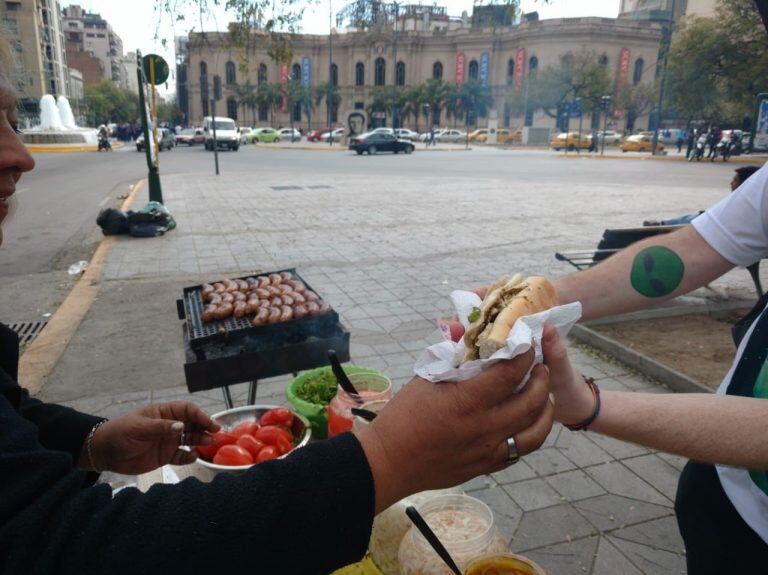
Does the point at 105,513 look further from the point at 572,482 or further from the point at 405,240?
the point at 405,240

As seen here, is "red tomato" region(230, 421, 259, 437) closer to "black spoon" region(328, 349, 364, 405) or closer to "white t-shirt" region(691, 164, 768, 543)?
"black spoon" region(328, 349, 364, 405)

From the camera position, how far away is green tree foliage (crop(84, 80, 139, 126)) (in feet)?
253

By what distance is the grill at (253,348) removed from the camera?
8.91ft

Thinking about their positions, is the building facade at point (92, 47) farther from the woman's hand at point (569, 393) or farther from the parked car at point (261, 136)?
the woman's hand at point (569, 393)

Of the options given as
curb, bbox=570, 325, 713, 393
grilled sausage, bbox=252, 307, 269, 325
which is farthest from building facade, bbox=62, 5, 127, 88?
grilled sausage, bbox=252, 307, 269, 325

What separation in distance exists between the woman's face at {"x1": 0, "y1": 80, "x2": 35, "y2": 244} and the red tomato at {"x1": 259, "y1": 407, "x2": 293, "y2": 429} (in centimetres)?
134

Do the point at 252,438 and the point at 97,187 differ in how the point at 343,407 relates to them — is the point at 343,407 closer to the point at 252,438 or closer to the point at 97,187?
the point at 252,438

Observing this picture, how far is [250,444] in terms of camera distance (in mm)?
2064

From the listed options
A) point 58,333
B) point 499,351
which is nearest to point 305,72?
point 58,333

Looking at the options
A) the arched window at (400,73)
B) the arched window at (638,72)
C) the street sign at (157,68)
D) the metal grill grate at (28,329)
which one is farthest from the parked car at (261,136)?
the arched window at (638,72)

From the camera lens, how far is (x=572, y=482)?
128 inches

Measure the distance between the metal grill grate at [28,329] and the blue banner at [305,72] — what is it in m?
81.0

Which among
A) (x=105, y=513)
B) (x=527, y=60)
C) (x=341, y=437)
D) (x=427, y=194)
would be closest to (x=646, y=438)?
(x=341, y=437)

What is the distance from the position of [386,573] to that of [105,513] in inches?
46.5
